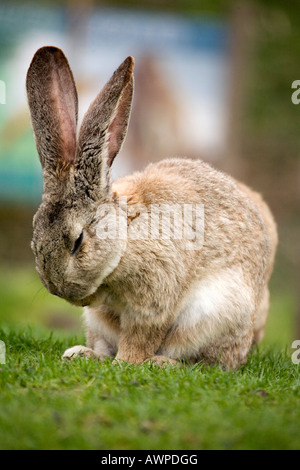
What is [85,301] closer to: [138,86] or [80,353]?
[80,353]

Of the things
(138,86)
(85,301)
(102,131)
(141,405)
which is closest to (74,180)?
(102,131)

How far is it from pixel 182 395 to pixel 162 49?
957 cm

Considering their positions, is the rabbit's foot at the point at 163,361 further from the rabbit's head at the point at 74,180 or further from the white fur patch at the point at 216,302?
the rabbit's head at the point at 74,180

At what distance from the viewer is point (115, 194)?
5.20 m

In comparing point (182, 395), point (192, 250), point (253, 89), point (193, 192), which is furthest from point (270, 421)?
point (253, 89)

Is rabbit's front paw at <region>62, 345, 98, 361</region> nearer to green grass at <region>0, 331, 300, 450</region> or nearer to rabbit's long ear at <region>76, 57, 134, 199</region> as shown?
green grass at <region>0, 331, 300, 450</region>

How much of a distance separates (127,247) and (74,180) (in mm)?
633

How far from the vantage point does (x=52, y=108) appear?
5.14 m

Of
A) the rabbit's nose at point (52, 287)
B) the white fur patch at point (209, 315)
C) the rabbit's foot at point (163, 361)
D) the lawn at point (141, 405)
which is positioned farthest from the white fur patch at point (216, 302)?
the rabbit's nose at point (52, 287)

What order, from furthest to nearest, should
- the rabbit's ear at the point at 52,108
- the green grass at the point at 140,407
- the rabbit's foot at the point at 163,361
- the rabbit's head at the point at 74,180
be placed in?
the rabbit's foot at the point at 163,361
the rabbit's ear at the point at 52,108
the rabbit's head at the point at 74,180
the green grass at the point at 140,407

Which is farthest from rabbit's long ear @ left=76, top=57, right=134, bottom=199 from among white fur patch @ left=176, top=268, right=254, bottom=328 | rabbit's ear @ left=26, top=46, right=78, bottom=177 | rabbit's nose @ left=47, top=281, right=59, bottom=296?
white fur patch @ left=176, top=268, right=254, bottom=328

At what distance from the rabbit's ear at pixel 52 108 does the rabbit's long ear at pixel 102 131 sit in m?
0.19

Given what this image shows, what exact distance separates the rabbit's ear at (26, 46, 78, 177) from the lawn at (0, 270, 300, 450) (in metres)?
1.47

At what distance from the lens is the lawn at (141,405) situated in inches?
142
